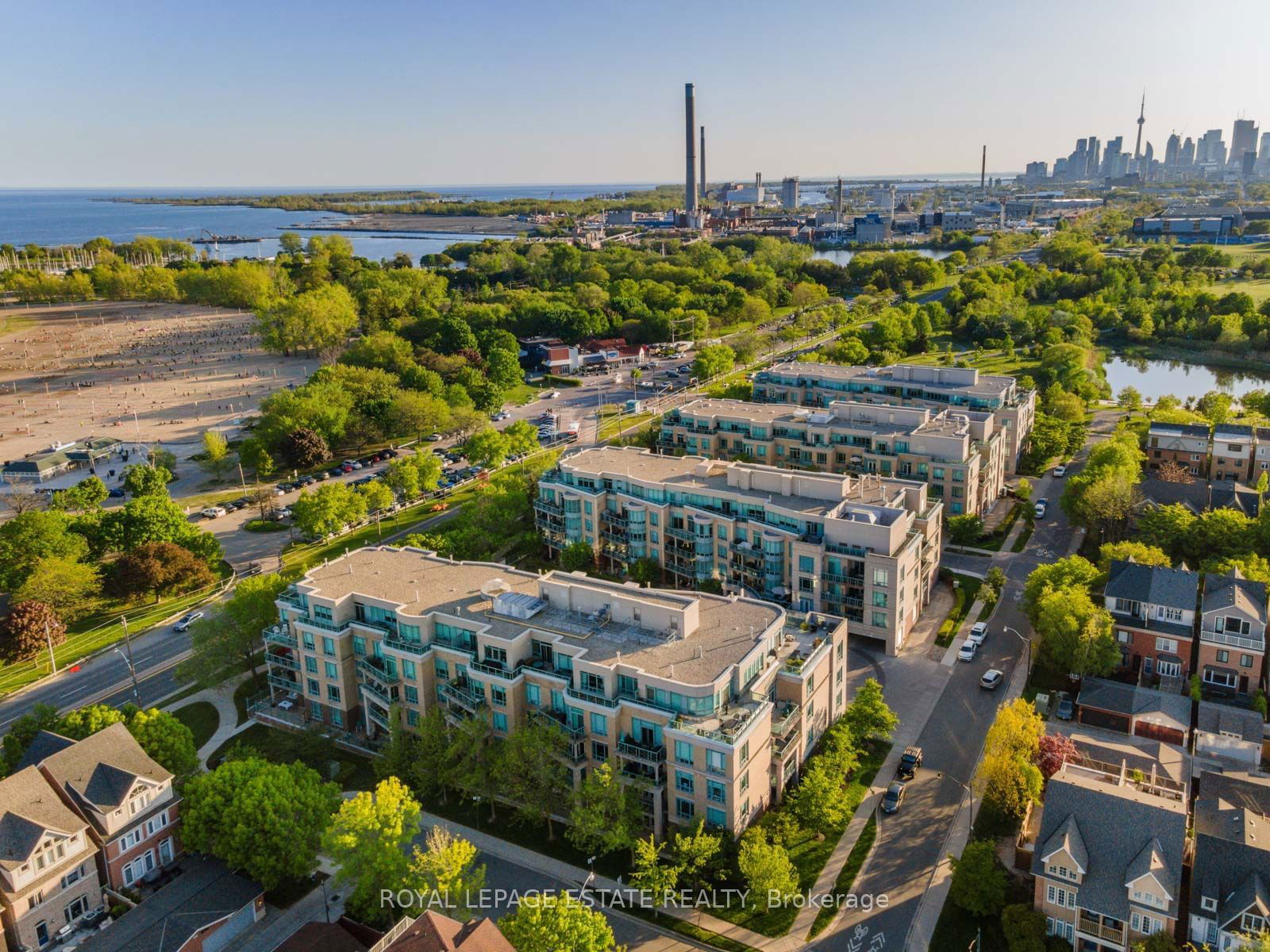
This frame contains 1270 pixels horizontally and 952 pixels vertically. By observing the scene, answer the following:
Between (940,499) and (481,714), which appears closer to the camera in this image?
(481,714)

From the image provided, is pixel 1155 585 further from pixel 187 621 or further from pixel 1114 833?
pixel 187 621

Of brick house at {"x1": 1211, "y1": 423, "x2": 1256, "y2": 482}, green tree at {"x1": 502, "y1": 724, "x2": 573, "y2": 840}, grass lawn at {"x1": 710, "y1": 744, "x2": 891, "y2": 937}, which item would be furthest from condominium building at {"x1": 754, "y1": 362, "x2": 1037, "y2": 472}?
green tree at {"x1": 502, "y1": 724, "x2": 573, "y2": 840}

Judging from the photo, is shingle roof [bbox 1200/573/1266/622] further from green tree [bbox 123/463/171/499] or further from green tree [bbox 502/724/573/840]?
green tree [bbox 123/463/171/499]

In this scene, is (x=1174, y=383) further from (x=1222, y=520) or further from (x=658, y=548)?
(x=658, y=548)

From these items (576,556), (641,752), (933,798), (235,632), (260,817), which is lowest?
(933,798)

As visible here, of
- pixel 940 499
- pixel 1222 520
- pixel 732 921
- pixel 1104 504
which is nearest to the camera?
pixel 732 921

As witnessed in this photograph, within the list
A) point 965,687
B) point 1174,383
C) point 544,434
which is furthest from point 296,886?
point 1174,383

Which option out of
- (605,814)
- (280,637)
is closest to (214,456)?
(280,637)
